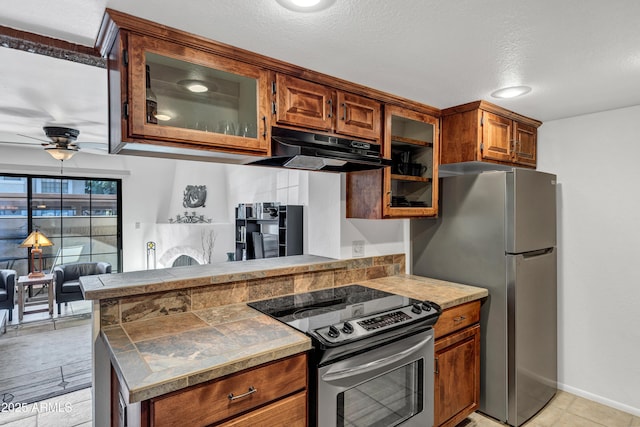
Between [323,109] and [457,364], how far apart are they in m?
1.79

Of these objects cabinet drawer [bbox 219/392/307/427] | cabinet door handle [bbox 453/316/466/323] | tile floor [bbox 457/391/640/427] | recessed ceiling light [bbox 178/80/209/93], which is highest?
recessed ceiling light [bbox 178/80/209/93]

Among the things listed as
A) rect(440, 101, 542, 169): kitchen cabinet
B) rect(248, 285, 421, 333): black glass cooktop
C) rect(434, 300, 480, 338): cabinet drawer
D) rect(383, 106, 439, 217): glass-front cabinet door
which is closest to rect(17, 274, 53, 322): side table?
rect(248, 285, 421, 333): black glass cooktop

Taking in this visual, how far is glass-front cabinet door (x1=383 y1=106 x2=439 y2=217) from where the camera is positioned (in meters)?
2.38

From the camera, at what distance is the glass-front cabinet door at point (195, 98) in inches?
55.2

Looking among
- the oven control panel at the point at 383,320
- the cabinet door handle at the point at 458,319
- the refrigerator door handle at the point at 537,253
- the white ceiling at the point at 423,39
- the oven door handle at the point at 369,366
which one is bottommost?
the oven door handle at the point at 369,366

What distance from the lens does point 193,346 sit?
140 centimetres

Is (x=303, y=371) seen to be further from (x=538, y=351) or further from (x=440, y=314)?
(x=538, y=351)

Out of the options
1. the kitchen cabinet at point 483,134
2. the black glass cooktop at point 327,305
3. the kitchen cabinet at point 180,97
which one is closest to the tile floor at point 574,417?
the black glass cooktop at point 327,305

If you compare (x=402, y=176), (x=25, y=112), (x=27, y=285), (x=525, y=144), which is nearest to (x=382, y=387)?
(x=402, y=176)

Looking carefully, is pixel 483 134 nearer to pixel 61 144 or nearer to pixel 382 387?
pixel 382 387

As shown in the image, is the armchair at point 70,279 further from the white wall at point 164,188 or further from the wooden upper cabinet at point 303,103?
the wooden upper cabinet at point 303,103

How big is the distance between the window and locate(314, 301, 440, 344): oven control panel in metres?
6.27

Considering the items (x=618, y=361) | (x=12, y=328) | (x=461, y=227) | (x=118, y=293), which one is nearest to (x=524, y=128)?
(x=461, y=227)

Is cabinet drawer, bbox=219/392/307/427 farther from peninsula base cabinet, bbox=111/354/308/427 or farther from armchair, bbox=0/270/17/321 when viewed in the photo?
armchair, bbox=0/270/17/321
